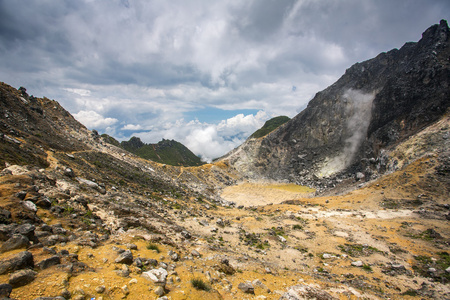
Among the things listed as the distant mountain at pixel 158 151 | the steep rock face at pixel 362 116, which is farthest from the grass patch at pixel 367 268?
the distant mountain at pixel 158 151

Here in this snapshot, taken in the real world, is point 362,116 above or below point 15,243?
above

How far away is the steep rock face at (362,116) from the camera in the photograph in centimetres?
4237

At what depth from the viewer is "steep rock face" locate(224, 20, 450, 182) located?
42.4 meters

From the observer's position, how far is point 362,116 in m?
59.8

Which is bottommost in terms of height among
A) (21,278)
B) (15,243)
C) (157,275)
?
(157,275)

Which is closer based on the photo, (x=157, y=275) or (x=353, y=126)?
(x=157, y=275)

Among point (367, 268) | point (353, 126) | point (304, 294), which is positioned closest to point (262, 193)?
point (353, 126)

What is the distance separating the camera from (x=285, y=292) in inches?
372

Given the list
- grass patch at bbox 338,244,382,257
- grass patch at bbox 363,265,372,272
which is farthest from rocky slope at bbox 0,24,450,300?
grass patch at bbox 363,265,372,272

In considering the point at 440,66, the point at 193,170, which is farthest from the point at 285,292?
the point at 440,66

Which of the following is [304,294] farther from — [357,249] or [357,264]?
[357,249]

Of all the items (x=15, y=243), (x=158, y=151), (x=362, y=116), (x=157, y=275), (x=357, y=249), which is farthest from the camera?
(x=158, y=151)

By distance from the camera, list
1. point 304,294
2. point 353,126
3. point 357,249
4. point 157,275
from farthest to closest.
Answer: point 353,126 → point 357,249 → point 304,294 → point 157,275

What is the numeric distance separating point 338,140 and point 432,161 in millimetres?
34196
